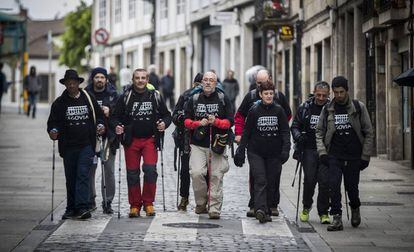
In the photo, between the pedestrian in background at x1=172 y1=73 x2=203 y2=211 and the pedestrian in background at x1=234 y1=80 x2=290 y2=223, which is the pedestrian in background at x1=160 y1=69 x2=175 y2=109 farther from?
the pedestrian in background at x1=234 y1=80 x2=290 y2=223

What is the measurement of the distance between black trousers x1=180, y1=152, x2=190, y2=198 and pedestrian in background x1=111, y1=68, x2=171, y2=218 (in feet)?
2.47

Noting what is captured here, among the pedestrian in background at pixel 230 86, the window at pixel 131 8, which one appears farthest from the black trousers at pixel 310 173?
the window at pixel 131 8

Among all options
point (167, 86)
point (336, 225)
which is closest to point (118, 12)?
point (167, 86)

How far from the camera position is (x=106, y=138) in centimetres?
1688

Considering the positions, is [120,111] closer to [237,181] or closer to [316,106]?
[316,106]

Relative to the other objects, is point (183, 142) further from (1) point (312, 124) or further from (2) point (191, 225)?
(2) point (191, 225)

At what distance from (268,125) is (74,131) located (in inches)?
90.6

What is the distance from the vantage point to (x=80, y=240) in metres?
13.8

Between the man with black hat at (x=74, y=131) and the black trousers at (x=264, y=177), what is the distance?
1.92 metres

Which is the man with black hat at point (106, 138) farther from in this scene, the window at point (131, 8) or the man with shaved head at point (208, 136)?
the window at point (131, 8)

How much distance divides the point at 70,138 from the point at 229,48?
39.6m

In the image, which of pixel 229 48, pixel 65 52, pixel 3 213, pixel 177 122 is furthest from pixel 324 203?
pixel 65 52

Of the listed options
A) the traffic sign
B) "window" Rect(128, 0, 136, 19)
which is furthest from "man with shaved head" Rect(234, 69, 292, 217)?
"window" Rect(128, 0, 136, 19)

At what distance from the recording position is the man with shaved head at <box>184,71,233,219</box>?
54.5 feet
